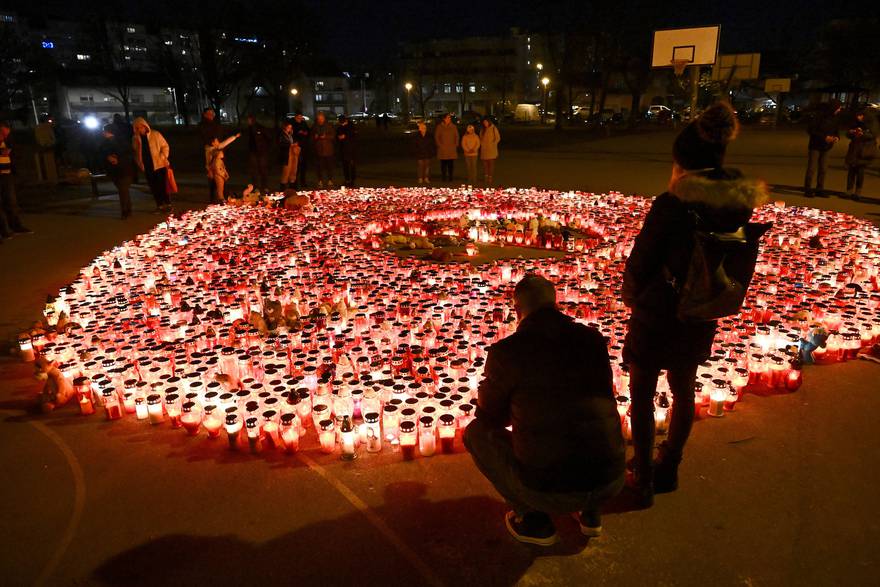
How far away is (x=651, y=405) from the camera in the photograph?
2914mm

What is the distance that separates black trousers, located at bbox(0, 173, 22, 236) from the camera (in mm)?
9039

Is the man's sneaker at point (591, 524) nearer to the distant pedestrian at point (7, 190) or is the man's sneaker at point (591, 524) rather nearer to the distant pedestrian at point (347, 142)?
the distant pedestrian at point (7, 190)

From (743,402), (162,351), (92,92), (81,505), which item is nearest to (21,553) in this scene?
(81,505)

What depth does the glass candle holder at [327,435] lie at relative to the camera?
354cm

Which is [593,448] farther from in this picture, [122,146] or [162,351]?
[122,146]

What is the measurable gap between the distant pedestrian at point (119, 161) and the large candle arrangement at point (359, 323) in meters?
2.35

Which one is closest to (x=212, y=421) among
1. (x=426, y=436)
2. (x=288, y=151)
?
(x=426, y=436)

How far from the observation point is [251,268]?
23.9ft

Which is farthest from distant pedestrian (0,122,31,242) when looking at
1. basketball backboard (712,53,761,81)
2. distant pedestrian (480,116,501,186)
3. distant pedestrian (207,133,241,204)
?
basketball backboard (712,53,761,81)

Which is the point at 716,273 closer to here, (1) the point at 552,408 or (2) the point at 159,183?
(1) the point at 552,408

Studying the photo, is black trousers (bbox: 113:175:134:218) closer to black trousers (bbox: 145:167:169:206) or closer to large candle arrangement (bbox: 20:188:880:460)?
black trousers (bbox: 145:167:169:206)

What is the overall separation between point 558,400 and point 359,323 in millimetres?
3362

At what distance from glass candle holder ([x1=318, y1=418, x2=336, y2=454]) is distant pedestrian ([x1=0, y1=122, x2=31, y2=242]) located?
26.8 feet

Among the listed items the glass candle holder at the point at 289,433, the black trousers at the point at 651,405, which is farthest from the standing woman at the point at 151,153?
the black trousers at the point at 651,405
